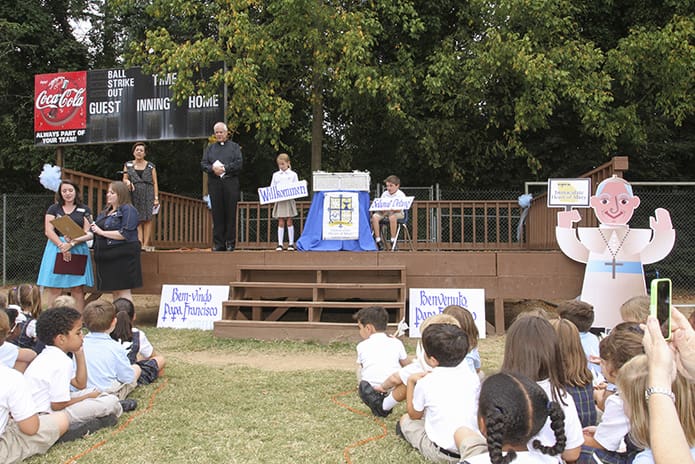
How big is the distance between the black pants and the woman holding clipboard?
5.36 ft

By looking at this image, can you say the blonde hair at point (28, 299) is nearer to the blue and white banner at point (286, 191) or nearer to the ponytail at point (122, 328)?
the ponytail at point (122, 328)

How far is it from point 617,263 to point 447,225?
6.06 meters

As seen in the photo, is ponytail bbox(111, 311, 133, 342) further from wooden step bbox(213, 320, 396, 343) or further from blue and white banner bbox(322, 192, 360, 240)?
blue and white banner bbox(322, 192, 360, 240)

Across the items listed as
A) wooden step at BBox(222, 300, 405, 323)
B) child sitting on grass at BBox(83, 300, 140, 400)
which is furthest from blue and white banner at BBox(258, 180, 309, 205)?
child sitting on grass at BBox(83, 300, 140, 400)

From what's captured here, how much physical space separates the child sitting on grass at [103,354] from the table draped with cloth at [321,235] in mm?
4163

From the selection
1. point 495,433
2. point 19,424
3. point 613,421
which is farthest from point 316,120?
point 495,433

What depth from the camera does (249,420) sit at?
4000 mm

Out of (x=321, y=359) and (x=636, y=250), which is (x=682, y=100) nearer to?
(x=636, y=250)

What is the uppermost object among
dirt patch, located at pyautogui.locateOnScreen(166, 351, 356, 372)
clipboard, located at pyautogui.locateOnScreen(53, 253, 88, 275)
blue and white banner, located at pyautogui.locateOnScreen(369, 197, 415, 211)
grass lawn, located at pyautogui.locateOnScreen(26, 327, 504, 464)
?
blue and white banner, located at pyautogui.locateOnScreen(369, 197, 415, 211)

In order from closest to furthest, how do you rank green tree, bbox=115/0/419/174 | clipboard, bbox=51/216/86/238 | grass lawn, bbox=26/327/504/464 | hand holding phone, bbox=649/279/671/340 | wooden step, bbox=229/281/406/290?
hand holding phone, bbox=649/279/671/340 < grass lawn, bbox=26/327/504/464 < clipboard, bbox=51/216/86/238 < wooden step, bbox=229/281/406/290 < green tree, bbox=115/0/419/174

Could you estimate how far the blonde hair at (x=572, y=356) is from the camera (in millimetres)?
3027

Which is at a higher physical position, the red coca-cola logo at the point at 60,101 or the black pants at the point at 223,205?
the red coca-cola logo at the point at 60,101

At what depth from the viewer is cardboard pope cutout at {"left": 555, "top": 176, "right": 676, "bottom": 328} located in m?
6.90

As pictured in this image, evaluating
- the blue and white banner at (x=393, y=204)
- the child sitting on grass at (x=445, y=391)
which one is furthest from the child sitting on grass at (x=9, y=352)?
the blue and white banner at (x=393, y=204)
